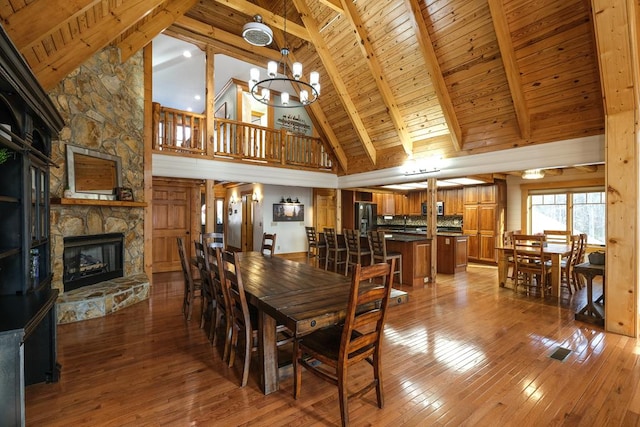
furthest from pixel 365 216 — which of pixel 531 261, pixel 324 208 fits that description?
pixel 531 261

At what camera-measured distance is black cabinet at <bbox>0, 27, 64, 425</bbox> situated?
1466 millimetres

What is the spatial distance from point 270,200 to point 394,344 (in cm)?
656

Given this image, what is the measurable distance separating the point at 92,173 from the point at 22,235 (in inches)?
107

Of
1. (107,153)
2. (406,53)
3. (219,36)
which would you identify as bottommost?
(107,153)

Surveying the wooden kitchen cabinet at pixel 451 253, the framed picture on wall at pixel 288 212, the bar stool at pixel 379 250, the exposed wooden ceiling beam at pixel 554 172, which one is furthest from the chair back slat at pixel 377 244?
the exposed wooden ceiling beam at pixel 554 172

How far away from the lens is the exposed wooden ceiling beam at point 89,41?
133 inches

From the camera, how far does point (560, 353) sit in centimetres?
294

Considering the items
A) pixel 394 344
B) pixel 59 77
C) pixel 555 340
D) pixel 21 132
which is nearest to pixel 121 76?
pixel 59 77

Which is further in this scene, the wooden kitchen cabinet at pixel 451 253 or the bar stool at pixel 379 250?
the wooden kitchen cabinet at pixel 451 253

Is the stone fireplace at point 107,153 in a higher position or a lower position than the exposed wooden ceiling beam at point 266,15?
lower

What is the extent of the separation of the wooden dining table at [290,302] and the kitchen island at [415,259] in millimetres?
3239

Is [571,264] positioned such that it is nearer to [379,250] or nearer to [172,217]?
[379,250]

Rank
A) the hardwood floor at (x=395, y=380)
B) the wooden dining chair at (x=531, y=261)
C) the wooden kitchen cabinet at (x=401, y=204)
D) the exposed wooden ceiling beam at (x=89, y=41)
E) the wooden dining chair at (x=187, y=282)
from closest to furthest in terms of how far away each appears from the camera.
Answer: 1. the hardwood floor at (x=395, y=380)
2. the exposed wooden ceiling beam at (x=89, y=41)
3. the wooden dining chair at (x=187, y=282)
4. the wooden dining chair at (x=531, y=261)
5. the wooden kitchen cabinet at (x=401, y=204)

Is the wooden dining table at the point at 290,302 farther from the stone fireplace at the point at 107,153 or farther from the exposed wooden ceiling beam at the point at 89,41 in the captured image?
the exposed wooden ceiling beam at the point at 89,41
